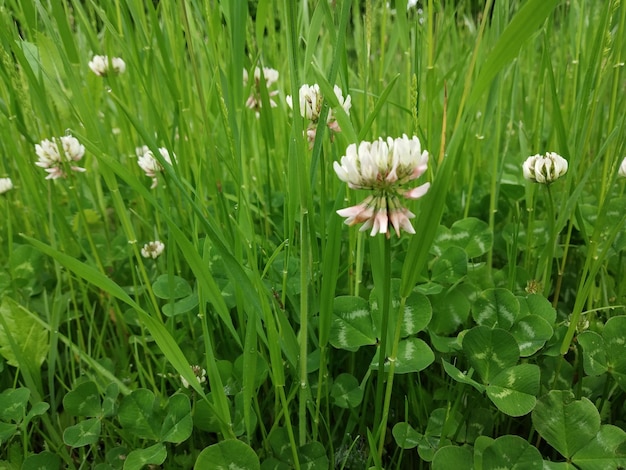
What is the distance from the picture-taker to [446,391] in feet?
2.50

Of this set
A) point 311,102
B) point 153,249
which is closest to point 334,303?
point 311,102

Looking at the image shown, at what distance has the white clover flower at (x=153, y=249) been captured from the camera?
101 cm

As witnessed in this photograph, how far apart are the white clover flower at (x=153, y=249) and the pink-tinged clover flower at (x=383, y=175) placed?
598 millimetres

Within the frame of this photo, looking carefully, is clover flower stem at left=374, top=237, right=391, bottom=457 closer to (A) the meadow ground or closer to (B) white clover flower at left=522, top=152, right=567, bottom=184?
(A) the meadow ground

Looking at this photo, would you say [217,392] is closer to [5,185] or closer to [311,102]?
[311,102]

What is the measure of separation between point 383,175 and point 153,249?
0.65 meters

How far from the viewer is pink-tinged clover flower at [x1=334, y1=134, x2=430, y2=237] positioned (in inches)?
19.4

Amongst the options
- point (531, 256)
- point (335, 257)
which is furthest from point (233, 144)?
point (531, 256)

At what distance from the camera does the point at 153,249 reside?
102cm

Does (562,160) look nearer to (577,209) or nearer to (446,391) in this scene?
(577,209)

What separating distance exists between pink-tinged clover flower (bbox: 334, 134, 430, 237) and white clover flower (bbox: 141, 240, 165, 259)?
598 mm

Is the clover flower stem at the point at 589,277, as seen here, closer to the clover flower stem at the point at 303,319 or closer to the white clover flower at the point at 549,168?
the white clover flower at the point at 549,168

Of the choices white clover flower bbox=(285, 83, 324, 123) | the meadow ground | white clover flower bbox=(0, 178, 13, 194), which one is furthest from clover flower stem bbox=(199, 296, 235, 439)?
white clover flower bbox=(0, 178, 13, 194)

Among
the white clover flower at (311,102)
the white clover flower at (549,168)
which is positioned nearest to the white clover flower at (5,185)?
the white clover flower at (311,102)
